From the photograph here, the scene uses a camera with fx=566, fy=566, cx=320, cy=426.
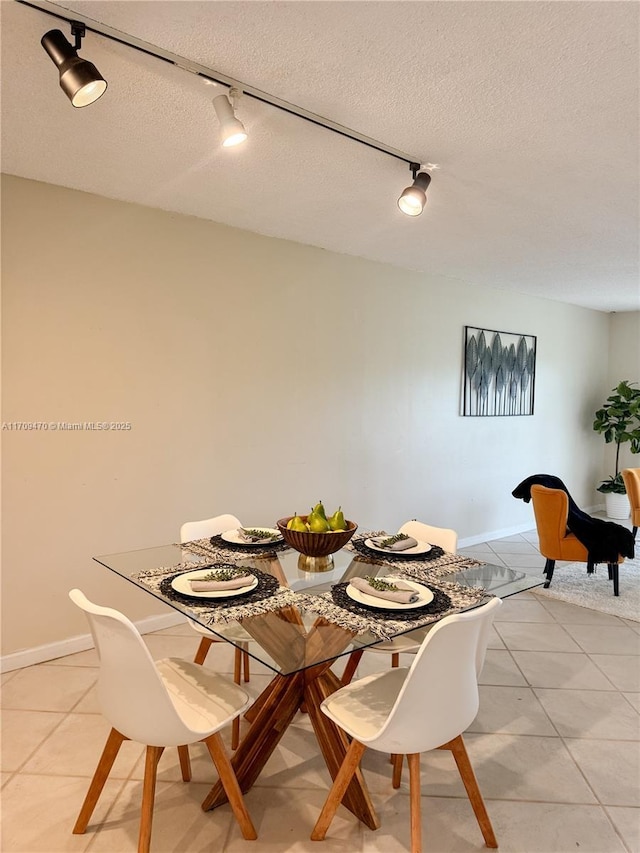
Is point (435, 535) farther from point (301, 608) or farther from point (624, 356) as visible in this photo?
point (624, 356)

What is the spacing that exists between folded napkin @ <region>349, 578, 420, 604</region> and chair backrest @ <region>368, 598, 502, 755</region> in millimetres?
245

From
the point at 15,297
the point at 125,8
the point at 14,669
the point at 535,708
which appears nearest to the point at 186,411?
the point at 15,297

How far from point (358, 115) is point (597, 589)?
12.0 feet

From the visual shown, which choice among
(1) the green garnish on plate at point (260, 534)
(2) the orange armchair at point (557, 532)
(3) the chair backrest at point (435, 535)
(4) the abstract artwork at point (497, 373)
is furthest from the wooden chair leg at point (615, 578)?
(1) the green garnish on plate at point (260, 534)

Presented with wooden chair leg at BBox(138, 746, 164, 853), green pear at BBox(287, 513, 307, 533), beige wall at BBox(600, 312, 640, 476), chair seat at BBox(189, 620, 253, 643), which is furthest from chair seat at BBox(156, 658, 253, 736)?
beige wall at BBox(600, 312, 640, 476)

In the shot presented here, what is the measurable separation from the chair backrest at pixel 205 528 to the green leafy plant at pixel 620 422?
526 centimetres

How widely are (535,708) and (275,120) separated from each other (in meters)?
2.74

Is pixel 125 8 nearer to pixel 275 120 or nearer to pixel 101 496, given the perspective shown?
pixel 275 120

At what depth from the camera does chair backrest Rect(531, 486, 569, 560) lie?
404 cm

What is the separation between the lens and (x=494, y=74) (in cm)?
184

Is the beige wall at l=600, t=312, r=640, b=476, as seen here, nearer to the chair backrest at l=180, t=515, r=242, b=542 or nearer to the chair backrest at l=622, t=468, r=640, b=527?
the chair backrest at l=622, t=468, r=640, b=527

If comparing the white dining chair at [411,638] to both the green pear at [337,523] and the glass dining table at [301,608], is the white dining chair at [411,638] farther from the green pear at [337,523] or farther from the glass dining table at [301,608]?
the green pear at [337,523]

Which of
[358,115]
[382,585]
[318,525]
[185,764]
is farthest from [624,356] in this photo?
[185,764]

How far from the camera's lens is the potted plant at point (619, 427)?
635cm
